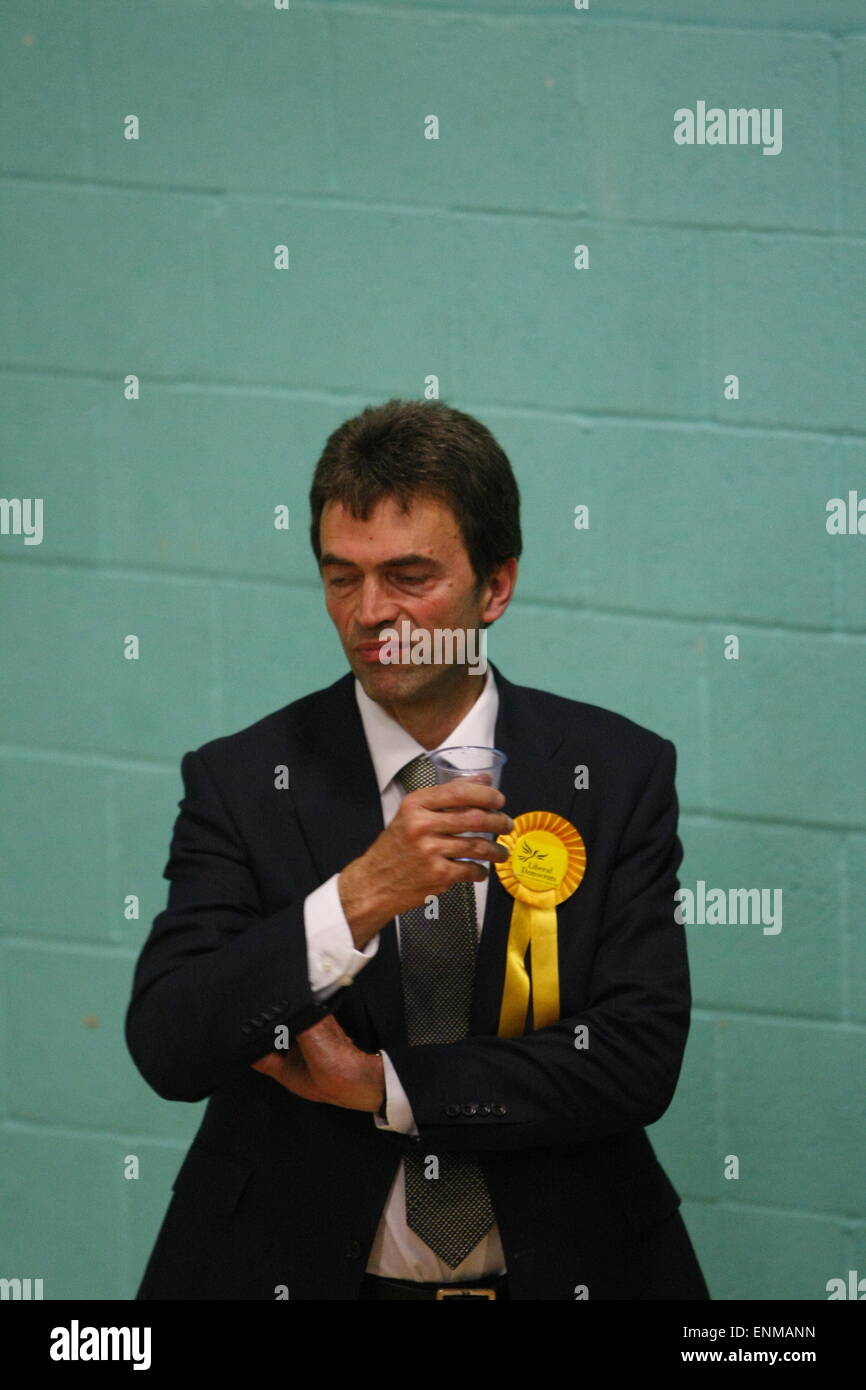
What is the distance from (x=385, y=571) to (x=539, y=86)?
1.00m

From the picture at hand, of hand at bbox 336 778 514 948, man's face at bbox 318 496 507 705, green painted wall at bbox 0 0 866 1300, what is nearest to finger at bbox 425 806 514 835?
hand at bbox 336 778 514 948

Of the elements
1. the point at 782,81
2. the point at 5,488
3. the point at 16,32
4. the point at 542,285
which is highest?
the point at 16,32

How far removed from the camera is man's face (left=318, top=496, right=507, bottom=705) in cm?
206

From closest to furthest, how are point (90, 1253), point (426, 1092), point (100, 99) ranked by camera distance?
1. point (426, 1092)
2. point (100, 99)
3. point (90, 1253)

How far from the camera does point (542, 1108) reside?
6.48 feet

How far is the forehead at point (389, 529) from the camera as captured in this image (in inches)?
81.1

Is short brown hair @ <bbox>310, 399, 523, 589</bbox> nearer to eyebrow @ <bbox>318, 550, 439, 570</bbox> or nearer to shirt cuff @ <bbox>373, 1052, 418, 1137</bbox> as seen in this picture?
eyebrow @ <bbox>318, 550, 439, 570</bbox>

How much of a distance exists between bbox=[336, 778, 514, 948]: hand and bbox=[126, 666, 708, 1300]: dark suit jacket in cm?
8

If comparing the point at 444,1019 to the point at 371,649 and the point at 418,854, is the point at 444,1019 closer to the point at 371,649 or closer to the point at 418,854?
the point at 418,854

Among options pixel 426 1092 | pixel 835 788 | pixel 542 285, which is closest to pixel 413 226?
pixel 542 285

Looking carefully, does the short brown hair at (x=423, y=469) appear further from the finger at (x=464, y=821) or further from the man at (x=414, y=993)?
the finger at (x=464, y=821)

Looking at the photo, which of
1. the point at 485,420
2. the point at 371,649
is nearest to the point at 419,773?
the point at 371,649

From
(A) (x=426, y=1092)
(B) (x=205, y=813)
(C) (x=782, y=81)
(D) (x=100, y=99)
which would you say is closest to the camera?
(A) (x=426, y=1092)

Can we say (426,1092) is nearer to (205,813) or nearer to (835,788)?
(205,813)
